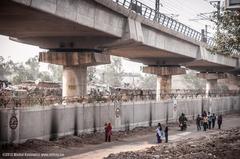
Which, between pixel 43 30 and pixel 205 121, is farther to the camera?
pixel 205 121

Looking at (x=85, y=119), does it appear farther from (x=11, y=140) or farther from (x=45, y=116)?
(x=11, y=140)

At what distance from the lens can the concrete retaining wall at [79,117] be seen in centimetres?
Result: 2191

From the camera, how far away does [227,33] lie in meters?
32.7

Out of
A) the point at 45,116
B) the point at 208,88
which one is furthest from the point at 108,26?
the point at 208,88

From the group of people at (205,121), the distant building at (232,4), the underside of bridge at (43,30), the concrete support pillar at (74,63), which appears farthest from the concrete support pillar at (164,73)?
the distant building at (232,4)

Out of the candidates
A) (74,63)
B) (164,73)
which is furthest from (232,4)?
(164,73)

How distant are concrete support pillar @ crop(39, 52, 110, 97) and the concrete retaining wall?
8.84 ft

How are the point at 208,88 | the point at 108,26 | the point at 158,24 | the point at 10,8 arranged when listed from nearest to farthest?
the point at 10,8
the point at 108,26
the point at 158,24
the point at 208,88

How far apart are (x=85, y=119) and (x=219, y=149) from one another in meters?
9.60

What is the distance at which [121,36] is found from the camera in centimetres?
3038

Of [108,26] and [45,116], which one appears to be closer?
[45,116]

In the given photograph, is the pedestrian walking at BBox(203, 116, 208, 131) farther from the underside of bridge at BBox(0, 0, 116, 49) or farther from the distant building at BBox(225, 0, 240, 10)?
the distant building at BBox(225, 0, 240, 10)

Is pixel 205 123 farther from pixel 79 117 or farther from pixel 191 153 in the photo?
pixel 191 153

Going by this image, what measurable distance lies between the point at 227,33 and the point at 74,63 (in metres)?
11.7
